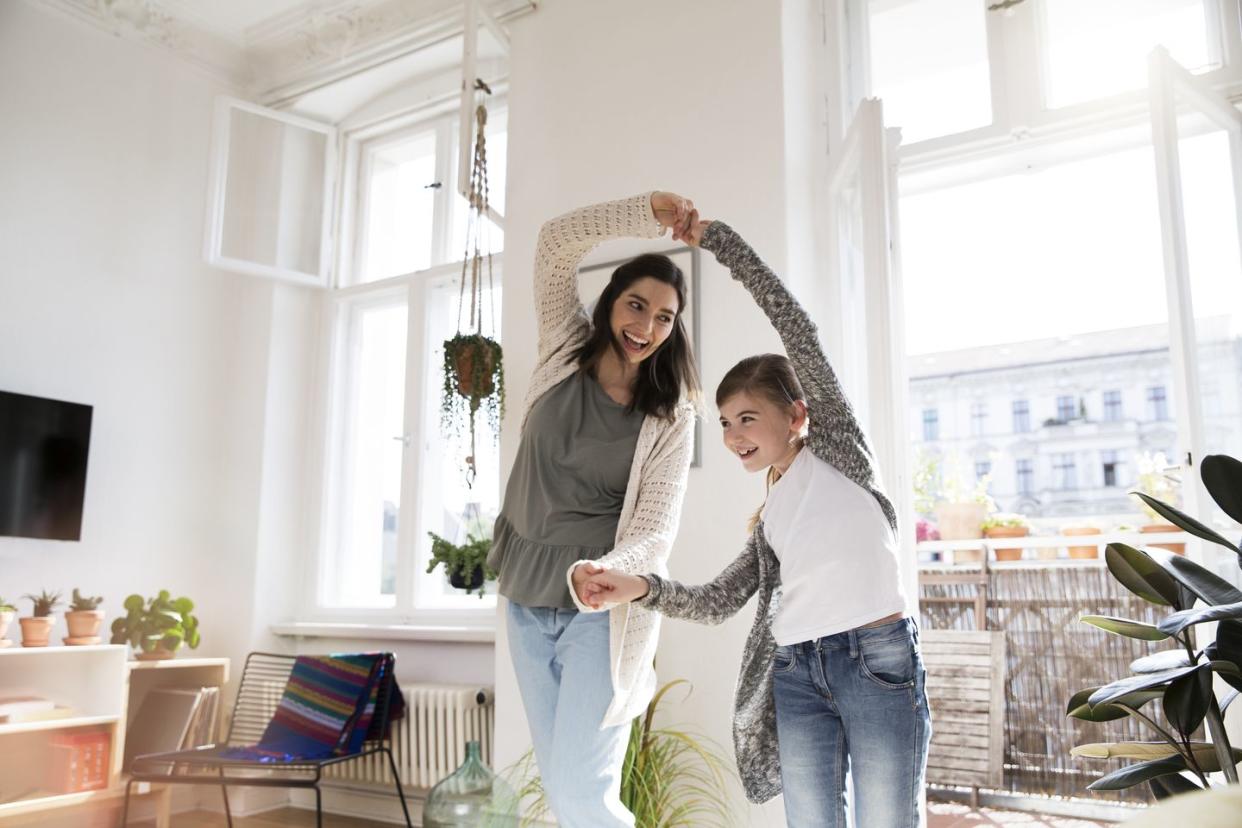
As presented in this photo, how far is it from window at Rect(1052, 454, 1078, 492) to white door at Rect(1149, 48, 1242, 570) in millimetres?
10274

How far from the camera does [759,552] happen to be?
65.5 inches

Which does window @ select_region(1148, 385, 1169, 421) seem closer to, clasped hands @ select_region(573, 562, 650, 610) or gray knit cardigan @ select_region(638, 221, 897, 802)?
gray knit cardigan @ select_region(638, 221, 897, 802)

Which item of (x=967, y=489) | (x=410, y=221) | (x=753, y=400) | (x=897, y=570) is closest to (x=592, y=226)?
(x=753, y=400)

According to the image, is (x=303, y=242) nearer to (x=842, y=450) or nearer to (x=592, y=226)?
(x=592, y=226)

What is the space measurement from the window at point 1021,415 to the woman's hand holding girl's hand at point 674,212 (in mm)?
11778

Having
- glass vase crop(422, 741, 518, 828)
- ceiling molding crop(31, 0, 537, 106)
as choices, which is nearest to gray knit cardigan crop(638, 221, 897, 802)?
glass vase crop(422, 741, 518, 828)

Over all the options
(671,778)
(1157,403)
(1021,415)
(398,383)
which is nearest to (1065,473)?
(1021,415)

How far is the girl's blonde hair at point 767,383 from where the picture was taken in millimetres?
1630

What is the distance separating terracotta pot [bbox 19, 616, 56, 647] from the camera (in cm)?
318

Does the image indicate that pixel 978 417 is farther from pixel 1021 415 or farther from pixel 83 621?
pixel 83 621

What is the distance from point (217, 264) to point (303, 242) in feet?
1.80

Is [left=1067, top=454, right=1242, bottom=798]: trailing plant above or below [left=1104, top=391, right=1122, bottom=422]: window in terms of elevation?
below

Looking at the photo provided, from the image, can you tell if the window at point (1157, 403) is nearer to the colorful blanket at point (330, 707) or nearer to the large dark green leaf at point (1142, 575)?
the colorful blanket at point (330, 707)

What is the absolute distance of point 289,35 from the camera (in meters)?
4.30
